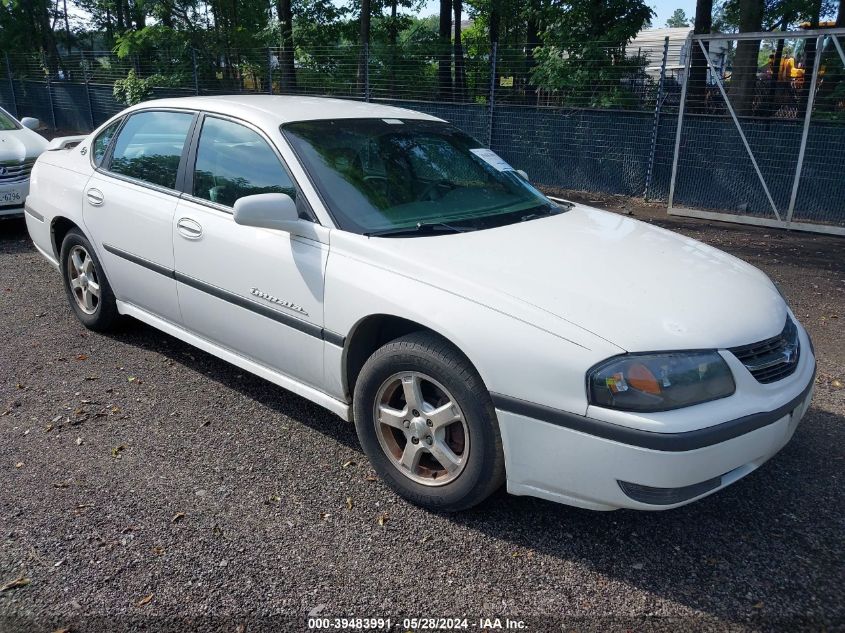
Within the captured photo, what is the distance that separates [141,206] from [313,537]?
234cm

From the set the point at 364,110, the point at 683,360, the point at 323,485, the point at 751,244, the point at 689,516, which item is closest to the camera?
the point at 683,360

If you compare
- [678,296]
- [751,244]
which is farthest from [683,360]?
[751,244]

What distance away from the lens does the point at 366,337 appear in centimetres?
323

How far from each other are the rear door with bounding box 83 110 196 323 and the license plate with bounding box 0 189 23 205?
11.9 feet

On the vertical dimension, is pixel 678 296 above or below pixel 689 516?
above

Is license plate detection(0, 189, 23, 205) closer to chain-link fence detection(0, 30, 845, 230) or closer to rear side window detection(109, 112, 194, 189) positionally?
rear side window detection(109, 112, 194, 189)

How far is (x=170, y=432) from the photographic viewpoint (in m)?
3.78

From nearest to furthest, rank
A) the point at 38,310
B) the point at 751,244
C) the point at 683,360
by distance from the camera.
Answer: the point at 683,360 → the point at 38,310 → the point at 751,244

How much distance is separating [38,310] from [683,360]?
16.5ft

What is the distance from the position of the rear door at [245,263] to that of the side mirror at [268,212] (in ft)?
0.35

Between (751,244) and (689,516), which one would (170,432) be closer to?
(689,516)

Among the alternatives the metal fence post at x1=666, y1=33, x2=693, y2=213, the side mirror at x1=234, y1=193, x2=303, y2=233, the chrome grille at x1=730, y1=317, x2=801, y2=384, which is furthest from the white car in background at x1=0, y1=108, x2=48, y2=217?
the metal fence post at x1=666, y1=33, x2=693, y2=213

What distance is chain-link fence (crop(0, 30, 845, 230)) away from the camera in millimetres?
9305

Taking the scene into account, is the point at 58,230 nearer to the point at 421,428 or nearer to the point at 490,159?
the point at 490,159
